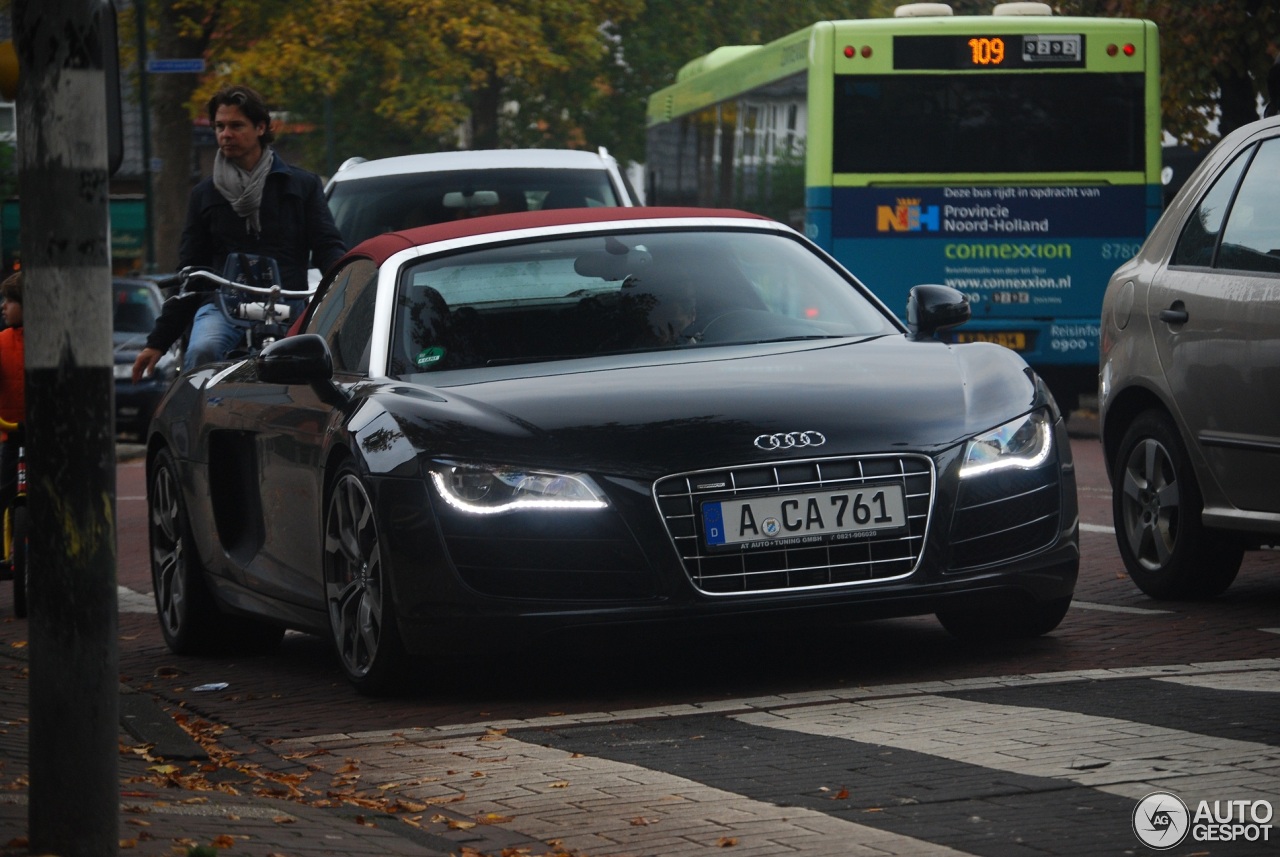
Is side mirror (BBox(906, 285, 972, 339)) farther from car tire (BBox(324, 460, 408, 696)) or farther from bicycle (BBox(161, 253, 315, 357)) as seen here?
bicycle (BBox(161, 253, 315, 357))

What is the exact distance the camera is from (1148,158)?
19.7 metres

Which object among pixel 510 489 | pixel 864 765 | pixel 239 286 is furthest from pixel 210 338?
pixel 864 765

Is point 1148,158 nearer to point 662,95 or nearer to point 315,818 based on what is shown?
point 662,95

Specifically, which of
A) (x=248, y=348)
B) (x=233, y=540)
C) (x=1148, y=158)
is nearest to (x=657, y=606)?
(x=233, y=540)

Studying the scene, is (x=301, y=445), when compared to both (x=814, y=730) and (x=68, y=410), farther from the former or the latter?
(x=68, y=410)

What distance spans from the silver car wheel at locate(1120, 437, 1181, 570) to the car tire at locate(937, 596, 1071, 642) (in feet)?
4.04

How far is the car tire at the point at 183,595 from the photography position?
346 inches

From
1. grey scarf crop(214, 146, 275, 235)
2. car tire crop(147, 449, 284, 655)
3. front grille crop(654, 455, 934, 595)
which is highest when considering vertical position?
grey scarf crop(214, 146, 275, 235)

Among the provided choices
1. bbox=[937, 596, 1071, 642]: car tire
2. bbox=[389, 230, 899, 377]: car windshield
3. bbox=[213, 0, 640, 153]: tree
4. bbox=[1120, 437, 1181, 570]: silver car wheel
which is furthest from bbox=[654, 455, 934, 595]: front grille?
bbox=[213, 0, 640, 153]: tree

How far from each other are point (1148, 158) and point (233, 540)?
41.9 ft

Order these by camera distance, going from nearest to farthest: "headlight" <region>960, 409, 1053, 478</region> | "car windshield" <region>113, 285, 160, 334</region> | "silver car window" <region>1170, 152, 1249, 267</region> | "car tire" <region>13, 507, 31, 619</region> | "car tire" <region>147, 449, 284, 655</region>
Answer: "headlight" <region>960, 409, 1053, 478</region>
"silver car window" <region>1170, 152, 1249, 267</region>
"car tire" <region>147, 449, 284, 655</region>
"car tire" <region>13, 507, 31, 619</region>
"car windshield" <region>113, 285, 160, 334</region>

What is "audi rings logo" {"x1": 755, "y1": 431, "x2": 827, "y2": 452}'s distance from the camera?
22.0 ft

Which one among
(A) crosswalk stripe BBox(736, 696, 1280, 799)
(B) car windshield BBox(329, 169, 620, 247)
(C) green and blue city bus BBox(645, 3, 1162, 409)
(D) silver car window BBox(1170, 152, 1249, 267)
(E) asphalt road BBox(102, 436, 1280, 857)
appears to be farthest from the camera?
(C) green and blue city bus BBox(645, 3, 1162, 409)

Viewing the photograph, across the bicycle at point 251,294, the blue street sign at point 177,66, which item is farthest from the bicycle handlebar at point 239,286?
the blue street sign at point 177,66
